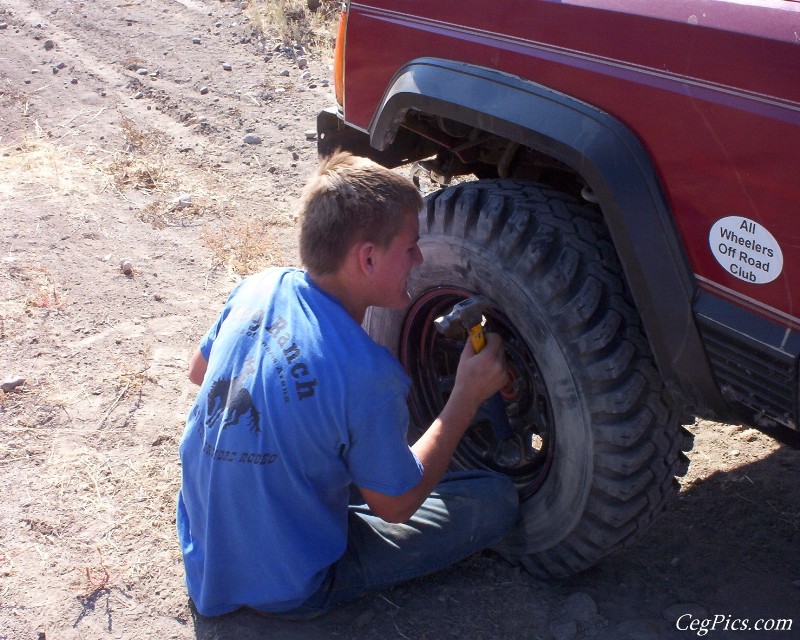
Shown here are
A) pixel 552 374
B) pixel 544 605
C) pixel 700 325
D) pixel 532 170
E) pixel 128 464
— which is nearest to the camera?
pixel 700 325

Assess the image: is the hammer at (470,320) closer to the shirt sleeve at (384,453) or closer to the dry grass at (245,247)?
the shirt sleeve at (384,453)

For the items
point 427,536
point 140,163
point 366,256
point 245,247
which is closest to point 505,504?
point 427,536

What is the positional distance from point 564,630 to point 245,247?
316 centimetres

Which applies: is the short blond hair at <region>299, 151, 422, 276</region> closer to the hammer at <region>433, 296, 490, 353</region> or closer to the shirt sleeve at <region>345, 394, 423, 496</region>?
the hammer at <region>433, 296, 490, 353</region>

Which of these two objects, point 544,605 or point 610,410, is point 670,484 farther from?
point 544,605

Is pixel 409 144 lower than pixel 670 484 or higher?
higher

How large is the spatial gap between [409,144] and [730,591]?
2.03 metres

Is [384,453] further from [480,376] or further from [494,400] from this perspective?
[494,400]

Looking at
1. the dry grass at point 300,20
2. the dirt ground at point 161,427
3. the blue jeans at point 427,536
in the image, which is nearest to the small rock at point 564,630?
the dirt ground at point 161,427

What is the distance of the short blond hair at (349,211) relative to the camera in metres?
2.34

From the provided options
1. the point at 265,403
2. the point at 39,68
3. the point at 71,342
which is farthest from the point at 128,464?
the point at 39,68

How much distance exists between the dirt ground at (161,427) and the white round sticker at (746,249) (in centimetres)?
118

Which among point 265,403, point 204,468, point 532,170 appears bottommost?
point 204,468

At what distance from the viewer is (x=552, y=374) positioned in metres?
2.49
